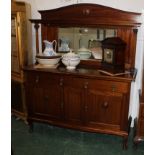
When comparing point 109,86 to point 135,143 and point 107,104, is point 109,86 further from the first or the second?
point 135,143

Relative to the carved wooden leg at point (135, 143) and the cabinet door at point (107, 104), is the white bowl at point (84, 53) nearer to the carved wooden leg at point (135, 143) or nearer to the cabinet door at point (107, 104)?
the cabinet door at point (107, 104)

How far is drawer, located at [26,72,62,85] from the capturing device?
2383 millimetres

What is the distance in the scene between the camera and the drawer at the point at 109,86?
85.0 inches

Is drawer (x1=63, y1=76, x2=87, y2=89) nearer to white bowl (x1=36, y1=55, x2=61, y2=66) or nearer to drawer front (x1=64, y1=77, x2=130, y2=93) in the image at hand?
drawer front (x1=64, y1=77, x2=130, y2=93)

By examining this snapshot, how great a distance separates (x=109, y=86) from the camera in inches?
86.7

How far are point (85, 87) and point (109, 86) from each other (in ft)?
0.78

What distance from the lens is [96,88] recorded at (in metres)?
2.25

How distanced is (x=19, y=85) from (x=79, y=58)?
879mm

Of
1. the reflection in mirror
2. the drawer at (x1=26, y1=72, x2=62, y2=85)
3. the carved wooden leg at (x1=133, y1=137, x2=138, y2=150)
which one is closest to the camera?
the carved wooden leg at (x1=133, y1=137, x2=138, y2=150)

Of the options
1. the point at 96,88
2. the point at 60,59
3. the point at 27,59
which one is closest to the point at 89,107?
the point at 96,88

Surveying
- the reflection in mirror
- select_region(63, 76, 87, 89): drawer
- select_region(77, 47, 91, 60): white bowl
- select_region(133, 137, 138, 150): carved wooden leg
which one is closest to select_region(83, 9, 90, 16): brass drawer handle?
the reflection in mirror

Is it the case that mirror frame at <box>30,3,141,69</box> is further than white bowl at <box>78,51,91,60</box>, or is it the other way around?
white bowl at <box>78,51,91,60</box>

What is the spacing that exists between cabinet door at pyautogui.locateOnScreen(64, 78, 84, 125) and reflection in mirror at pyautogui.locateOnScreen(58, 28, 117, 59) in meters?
0.40
